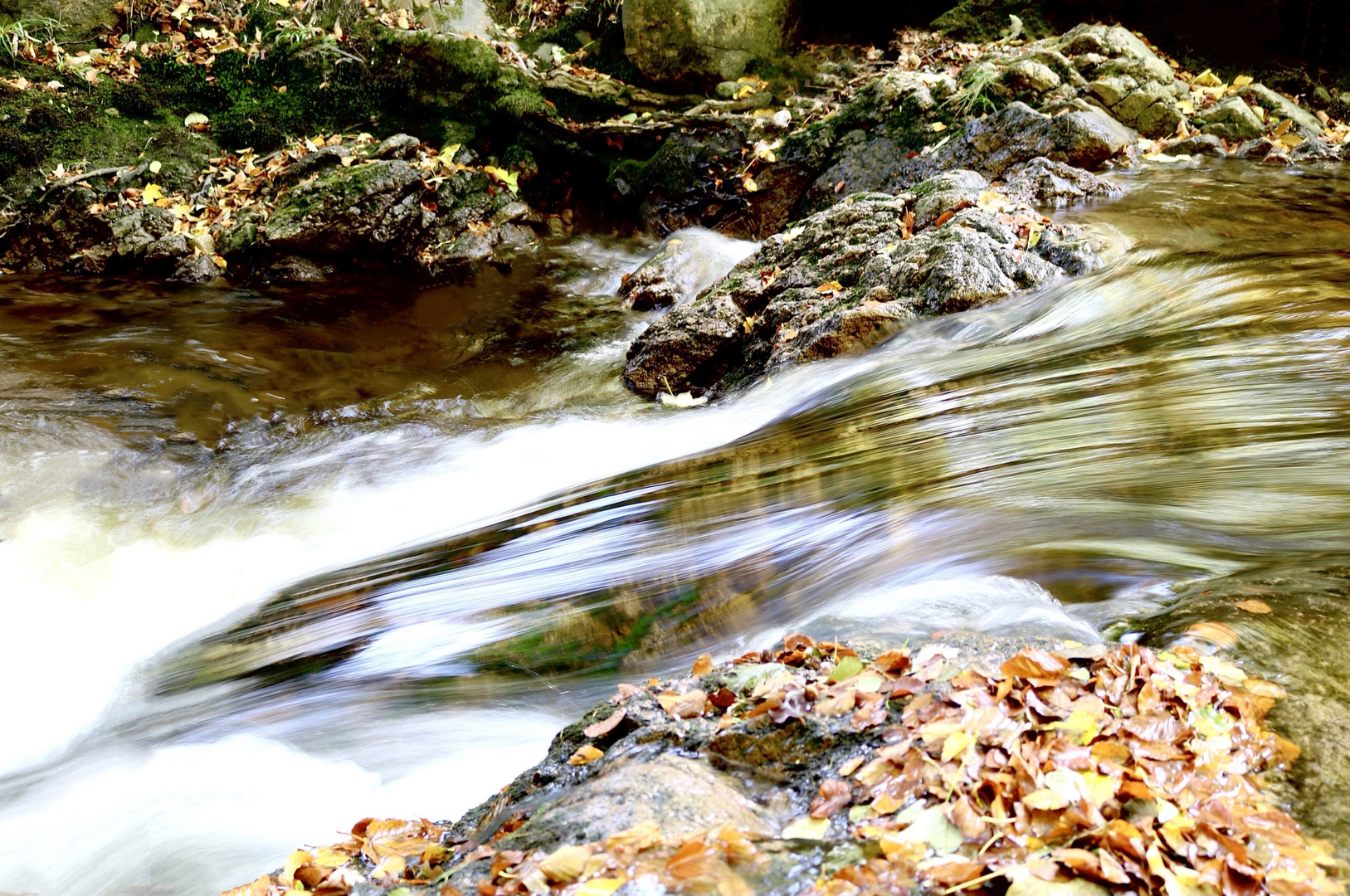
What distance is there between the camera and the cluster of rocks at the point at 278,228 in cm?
782

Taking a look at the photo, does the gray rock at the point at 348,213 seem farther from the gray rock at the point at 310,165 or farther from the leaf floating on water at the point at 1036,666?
the leaf floating on water at the point at 1036,666

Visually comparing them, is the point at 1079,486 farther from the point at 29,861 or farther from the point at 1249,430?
the point at 29,861

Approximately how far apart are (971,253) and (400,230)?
221 inches

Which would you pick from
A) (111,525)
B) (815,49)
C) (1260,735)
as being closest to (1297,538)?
(1260,735)

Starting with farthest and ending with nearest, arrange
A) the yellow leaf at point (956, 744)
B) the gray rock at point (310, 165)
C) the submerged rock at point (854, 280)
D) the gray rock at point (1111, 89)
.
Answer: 1. the gray rock at point (310, 165)
2. the gray rock at point (1111, 89)
3. the submerged rock at point (854, 280)
4. the yellow leaf at point (956, 744)

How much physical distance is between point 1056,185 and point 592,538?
4.72m

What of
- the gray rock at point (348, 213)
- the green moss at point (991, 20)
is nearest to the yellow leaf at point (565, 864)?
the gray rock at point (348, 213)

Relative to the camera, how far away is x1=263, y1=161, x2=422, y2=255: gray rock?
309 inches

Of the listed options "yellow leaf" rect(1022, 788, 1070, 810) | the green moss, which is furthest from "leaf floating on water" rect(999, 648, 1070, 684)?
the green moss

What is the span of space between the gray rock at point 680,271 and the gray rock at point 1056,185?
2310 mm

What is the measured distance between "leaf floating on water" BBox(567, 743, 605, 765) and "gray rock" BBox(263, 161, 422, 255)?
7002mm

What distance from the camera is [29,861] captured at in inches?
114

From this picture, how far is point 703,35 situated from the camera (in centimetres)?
929

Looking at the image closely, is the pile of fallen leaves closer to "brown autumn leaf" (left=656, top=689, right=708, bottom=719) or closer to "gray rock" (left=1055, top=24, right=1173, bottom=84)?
"brown autumn leaf" (left=656, top=689, right=708, bottom=719)
